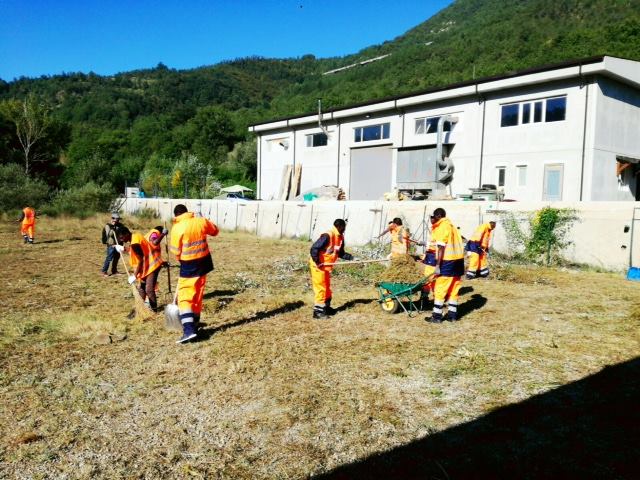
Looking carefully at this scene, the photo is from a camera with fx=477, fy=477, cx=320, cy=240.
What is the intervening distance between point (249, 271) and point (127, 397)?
8347mm

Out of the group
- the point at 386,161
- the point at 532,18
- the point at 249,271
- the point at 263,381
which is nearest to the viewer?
the point at 263,381

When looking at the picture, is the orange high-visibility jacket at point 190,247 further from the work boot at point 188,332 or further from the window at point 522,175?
the window at point 522,175

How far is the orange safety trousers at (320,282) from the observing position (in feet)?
25.4

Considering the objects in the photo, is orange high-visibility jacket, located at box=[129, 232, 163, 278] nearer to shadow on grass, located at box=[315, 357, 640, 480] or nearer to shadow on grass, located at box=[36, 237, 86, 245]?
shadow on grass, located at box=[315, 357, 640, 480]

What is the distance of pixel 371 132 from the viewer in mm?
29219

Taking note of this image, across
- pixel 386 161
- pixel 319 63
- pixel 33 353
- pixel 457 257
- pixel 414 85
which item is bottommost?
pixel 33 353

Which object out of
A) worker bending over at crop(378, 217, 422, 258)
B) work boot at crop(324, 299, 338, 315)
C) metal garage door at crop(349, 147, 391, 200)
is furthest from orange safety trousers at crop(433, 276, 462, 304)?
metal garage door at crop(349, 147, 391, 200)

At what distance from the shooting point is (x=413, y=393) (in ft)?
15.9

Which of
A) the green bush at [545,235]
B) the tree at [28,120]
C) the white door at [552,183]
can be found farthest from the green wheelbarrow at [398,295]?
the tree at [28,120]

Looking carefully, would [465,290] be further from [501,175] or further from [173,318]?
[501,175]

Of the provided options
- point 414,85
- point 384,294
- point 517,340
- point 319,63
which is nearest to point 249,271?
point 384,294

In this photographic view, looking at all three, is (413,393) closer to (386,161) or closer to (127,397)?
(127,397)

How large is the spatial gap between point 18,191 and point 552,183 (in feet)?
105

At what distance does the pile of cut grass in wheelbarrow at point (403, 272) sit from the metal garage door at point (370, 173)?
1947 centimetres
